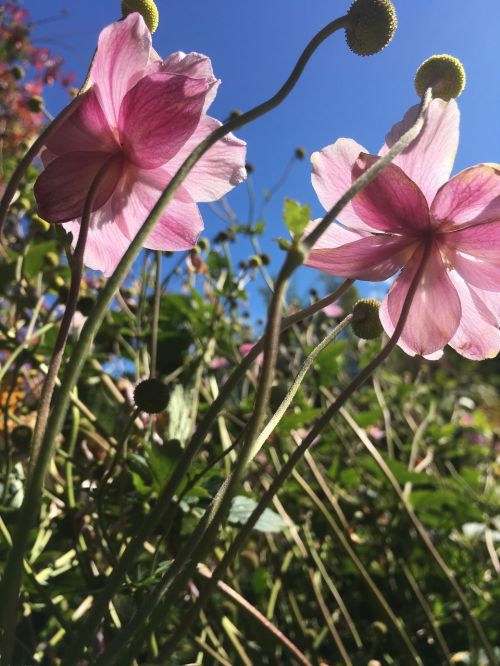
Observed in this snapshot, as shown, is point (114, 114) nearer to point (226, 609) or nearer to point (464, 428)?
point (226, 609)

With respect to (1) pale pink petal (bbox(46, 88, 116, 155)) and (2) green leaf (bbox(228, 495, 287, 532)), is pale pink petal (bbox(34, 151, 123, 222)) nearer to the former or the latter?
(1) pale pink petal (bbox(46, 88, 116, 155))

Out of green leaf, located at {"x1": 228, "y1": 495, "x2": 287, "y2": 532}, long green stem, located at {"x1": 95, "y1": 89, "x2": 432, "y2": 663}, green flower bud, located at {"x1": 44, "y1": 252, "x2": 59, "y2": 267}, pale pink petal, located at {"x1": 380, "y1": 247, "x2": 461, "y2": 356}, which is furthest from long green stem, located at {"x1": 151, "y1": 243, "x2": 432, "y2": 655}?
green flower bud, located at {"x1": 44, "y1": 252, "x2": 59, "y2": 267}

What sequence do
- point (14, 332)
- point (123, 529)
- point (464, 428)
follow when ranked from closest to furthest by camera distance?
1. point (123, 529)
2. point (14, 332)
3. point (464, 428)

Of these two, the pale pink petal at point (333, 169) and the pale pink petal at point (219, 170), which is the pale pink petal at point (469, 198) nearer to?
the pale pink petal at point (333, 169)

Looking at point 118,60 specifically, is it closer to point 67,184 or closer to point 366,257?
point 67,184

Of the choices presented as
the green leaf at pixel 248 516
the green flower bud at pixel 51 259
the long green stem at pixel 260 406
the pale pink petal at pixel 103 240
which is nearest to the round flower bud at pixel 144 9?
the pale pink petal at pixel 103 240

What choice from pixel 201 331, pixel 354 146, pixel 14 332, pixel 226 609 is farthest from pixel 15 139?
pixel 354 146
